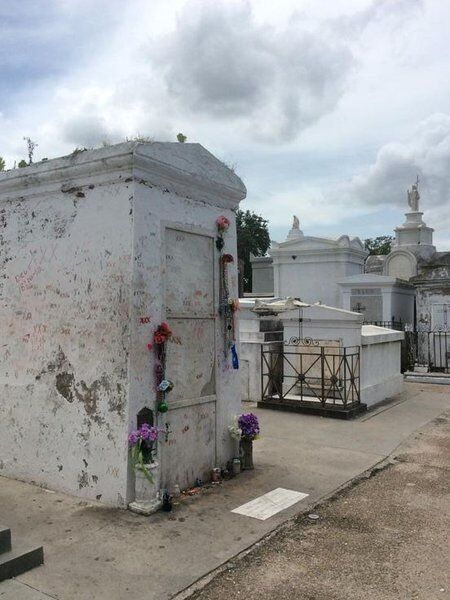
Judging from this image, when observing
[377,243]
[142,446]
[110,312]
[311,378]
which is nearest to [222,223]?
[110,312]

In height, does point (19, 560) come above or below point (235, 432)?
below

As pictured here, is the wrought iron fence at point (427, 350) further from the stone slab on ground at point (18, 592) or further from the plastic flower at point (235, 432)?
the stone slab on ground at point (18, 592)

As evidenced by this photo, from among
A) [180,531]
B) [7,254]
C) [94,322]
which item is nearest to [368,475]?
[180,531]

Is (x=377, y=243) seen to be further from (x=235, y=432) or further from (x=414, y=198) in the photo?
(x=235, y=432)

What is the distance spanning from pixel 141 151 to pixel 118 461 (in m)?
2.90

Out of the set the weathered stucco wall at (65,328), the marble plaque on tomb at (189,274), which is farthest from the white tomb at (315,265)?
the weathered stucco wall at (65,328)

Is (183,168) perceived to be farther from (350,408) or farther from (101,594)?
(350,408)

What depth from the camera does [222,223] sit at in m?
6.22

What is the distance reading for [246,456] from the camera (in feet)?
21.3

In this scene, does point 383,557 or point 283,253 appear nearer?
point 383,557

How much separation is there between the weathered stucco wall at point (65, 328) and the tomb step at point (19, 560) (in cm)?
116

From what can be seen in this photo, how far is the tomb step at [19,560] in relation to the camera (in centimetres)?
380

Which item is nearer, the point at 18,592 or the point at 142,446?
the point at 18,592

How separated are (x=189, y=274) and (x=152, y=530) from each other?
254cm
